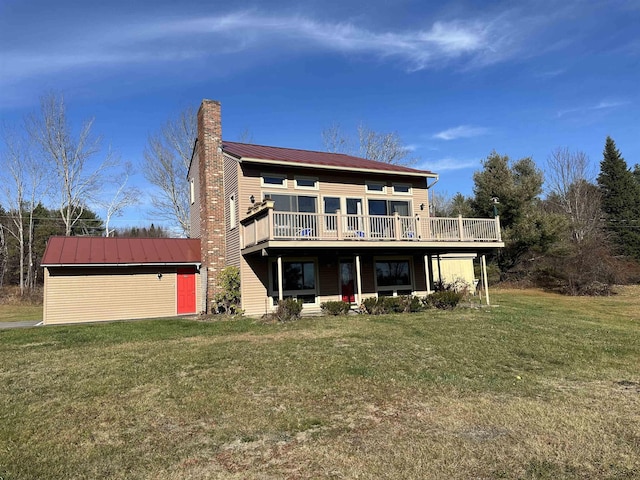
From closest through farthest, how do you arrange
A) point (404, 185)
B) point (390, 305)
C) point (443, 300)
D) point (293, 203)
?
point (390, 305) → point (443, 300) → point (293, 203) → point (404, 185)

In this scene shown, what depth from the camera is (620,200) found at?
138ft

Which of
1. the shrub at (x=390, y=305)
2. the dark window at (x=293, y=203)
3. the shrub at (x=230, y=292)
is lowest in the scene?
the shrub at (x=390, y=305)

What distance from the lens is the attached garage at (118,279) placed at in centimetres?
1577

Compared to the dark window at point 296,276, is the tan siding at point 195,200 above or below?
above

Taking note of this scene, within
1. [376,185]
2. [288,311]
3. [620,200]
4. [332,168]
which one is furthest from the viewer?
[620,200]

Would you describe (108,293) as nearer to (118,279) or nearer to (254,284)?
(118,279)

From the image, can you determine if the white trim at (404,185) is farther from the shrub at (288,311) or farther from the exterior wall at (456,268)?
the shrub at (288,311)

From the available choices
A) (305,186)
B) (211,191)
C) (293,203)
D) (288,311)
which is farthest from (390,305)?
(211,191)

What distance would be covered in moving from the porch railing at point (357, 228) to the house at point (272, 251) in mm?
42

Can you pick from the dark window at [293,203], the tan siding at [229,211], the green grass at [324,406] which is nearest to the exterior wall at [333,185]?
the dark window at [293,203]

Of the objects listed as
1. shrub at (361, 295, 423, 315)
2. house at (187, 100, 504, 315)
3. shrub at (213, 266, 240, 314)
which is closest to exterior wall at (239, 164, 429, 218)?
house at (187, 100, 504, 315)

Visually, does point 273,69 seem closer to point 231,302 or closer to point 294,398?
point 231,302

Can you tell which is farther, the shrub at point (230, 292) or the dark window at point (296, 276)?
the dark window at point (296, 276)

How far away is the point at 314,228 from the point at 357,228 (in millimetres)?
1764
